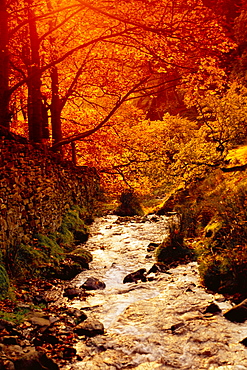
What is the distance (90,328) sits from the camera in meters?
4.17

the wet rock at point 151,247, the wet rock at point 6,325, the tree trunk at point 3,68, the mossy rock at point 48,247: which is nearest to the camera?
the wet rock at point 6,325

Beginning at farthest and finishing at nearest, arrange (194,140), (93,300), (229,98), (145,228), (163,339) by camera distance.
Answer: (229,98) < (194,140) < (145,228) < (93,300) < (163,339)

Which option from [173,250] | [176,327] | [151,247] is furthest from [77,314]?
[151,247]

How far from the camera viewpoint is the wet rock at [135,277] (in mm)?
6242

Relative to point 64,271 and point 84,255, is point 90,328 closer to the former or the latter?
point 64,271

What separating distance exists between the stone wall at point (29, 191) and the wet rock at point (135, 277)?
2223mm

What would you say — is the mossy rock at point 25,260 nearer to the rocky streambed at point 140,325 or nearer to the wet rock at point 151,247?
the rocky streambed at point 140,325

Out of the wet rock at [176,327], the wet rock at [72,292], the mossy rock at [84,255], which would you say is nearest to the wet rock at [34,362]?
the wet rock at [176,327]

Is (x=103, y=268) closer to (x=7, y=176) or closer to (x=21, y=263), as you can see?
(x=21, y=263)

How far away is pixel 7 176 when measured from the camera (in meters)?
5.60

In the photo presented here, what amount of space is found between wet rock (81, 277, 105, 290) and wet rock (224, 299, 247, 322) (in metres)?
2.52

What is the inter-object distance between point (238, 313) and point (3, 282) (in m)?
3.51

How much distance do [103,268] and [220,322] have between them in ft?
11.2

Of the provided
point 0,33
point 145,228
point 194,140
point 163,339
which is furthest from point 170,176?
point 163,339
